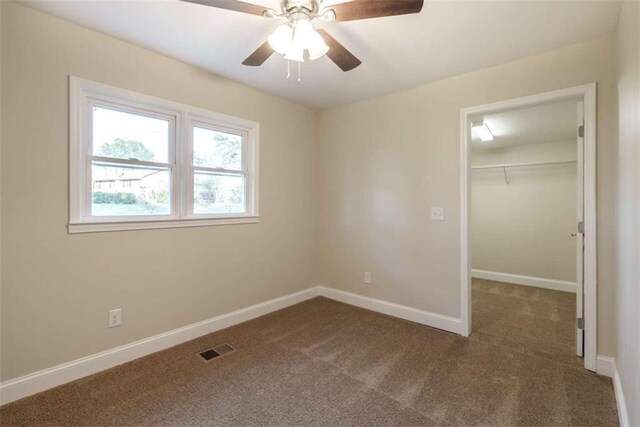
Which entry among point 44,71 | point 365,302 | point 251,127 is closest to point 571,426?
point 365,302

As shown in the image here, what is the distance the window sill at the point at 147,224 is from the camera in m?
2.08

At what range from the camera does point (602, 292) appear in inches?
85.0

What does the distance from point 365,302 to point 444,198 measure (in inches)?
59.2

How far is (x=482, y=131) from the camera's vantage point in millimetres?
4012

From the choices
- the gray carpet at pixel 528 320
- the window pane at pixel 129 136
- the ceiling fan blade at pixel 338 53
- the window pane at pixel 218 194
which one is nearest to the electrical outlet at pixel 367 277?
the gray carpet at pixel 528 320

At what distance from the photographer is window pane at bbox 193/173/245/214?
9.25ft

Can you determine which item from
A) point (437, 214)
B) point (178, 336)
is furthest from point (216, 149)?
point (437, 214)

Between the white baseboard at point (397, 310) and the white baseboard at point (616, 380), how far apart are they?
971 mm

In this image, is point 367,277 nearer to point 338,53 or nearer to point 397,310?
point 397,310

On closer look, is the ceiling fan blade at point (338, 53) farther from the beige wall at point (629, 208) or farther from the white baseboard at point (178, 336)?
the white baseboard at point (178, 336)

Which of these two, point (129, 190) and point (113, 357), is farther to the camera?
point (129, 190)

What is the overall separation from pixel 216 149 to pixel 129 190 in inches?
34.8

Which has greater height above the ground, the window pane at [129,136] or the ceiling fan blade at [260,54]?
the ceiling fan blade at [260,54]

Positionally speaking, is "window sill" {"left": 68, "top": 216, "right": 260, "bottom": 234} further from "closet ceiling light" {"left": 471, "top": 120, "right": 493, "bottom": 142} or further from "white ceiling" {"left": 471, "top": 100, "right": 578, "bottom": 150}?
"closet ceiling light" {"left": 471, "top": 120, "right": 493, "bottom": 142}
